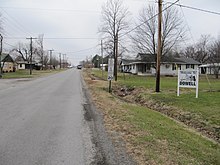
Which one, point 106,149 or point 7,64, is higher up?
point 7,64

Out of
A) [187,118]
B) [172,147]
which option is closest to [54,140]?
[172,147]

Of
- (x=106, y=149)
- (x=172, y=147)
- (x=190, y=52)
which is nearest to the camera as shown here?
(x=106, y=149)

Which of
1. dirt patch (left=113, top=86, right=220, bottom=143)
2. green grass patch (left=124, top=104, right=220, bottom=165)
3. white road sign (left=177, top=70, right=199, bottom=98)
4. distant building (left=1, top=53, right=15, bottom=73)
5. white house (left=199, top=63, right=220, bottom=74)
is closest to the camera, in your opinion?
green grass patch (left=124, top=104, right=220, bottom=165)

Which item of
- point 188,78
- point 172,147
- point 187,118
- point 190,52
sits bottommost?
point 187,118

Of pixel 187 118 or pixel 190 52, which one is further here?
pixel 190 52

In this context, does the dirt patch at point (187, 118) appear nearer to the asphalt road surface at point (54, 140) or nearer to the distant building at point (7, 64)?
the asphalt road surface at point (54, 140)

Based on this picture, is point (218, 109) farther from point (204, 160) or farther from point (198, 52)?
point (198, 52)

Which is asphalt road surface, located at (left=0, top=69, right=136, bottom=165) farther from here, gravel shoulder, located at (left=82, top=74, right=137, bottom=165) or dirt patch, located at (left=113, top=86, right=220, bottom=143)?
dirt patch, located at (left=113, top=86, right=220, bottom=143)

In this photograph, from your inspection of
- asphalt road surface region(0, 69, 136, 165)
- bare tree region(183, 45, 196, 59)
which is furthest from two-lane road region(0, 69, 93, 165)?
bare tree region(183, 45, 196, 59)

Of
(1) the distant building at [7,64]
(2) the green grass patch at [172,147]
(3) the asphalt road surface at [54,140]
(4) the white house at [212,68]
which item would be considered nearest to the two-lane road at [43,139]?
(3) the asphalt road surface at [54,140]

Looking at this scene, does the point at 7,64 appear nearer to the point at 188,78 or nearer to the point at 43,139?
the point at 188,78

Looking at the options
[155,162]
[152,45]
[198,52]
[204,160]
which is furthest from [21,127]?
[198,52]

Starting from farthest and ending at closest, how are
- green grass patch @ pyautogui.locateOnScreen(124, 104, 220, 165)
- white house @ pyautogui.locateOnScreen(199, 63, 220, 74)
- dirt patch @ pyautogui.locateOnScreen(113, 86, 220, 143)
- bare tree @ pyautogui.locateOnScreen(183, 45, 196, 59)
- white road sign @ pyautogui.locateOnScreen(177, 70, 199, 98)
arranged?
bare tree @ pyautogui.locateOnScreen(183, 45, 196, 59) < white house @ pyautogui.locateOnScreen(199, 63, 220, 74) < white road sign @ pyautogui.locateOnScreen(177, 70, 199, 98) < dirt patch @ pyautogui.locateOnScreen(113, 86, 220, 143) < green grass patch @ pyautogui.locateOnScreen(124, 104, 220, 165)

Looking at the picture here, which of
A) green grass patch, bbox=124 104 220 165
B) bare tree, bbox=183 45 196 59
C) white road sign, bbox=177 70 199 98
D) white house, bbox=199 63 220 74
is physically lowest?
green grass patch, bbox=124 104 220 165
